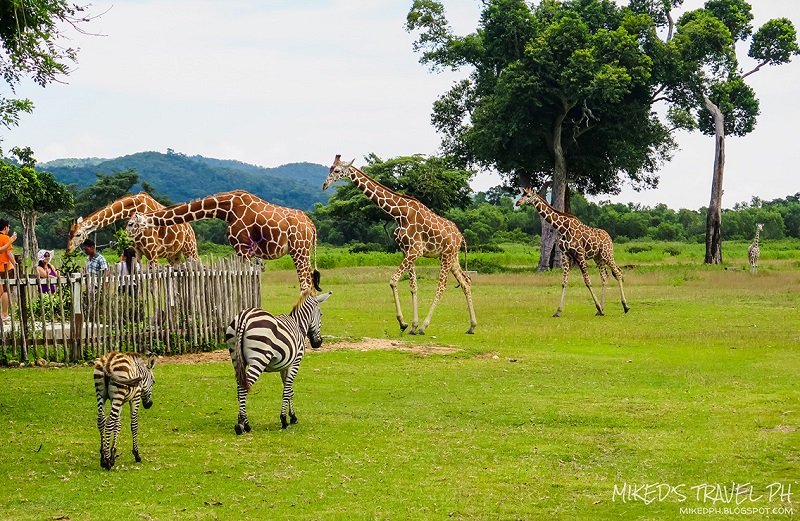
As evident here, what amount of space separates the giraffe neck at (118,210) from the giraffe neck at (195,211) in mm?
1123

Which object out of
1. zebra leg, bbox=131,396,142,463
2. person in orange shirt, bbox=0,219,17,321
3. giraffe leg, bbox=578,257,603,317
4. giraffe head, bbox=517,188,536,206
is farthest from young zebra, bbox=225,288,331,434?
giraffe head, bbox=517,188,536,206

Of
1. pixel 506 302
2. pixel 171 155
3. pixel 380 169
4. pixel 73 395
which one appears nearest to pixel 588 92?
pixel 506 302

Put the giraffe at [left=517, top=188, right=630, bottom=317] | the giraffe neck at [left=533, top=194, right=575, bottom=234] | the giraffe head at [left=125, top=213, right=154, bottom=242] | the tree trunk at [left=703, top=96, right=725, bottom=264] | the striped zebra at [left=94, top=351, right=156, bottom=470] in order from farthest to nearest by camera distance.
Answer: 1. the tree trunk at [left=703, top=96, right=725, bottom=264]
2. the giraffe neck at [left=533, top=194, right=575, bottom=234]
3. the giraffe at [left=517, top=188, right=630, bottom=317]
4. the giraffe head at [left=125, top=213, right=154, bottom=242]
5. the striped zebra at [left=94, top=351, right=156, bottom=470]

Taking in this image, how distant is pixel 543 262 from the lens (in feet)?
144

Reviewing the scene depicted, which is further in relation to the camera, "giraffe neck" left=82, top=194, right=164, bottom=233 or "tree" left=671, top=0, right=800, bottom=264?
"tree" left=671, top=0, right=800, bottom=264

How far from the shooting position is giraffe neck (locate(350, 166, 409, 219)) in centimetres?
2075

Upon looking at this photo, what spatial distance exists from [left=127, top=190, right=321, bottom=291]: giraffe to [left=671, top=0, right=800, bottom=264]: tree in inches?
1102

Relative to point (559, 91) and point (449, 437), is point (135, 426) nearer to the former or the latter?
point (449, 437)

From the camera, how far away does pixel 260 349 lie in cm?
992

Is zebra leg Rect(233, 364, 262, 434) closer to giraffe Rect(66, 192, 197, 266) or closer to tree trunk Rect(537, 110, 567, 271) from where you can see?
giraffe Rect(66, 192, 197, 266)

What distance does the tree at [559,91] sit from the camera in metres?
39.8

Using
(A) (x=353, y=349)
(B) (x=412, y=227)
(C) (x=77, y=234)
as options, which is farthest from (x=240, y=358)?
(B) (x=412, y=227)

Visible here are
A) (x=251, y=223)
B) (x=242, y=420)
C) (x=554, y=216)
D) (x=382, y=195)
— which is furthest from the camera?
(x=554, y=216)

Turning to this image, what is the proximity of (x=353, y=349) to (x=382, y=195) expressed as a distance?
16.1 feet
